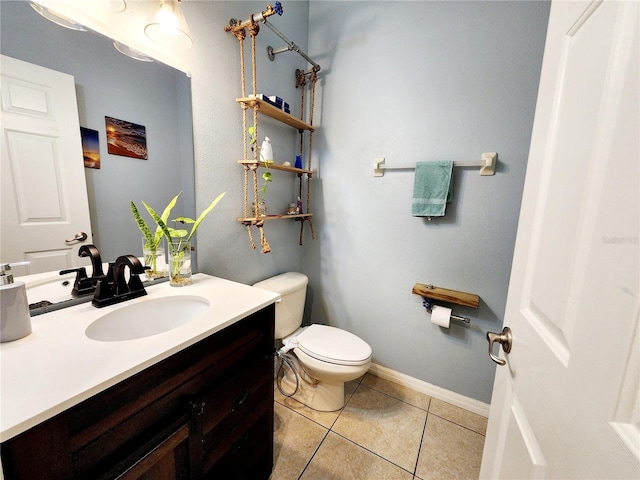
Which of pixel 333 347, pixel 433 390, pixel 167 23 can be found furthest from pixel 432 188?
pixel 167 23

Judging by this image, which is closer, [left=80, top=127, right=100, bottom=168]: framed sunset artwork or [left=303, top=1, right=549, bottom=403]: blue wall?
[left=80, top=127, right=100, bottom=168]: framed sunset artwork

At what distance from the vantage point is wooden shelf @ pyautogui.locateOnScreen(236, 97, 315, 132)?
1330 millimetres

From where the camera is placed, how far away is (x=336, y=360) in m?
1.36

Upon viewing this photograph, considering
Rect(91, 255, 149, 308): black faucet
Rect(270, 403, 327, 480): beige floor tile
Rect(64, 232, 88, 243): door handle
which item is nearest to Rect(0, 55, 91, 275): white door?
Rect(64, 232, 88, 243): door handle

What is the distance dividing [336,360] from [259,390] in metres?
0.48

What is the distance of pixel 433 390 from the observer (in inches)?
67.1

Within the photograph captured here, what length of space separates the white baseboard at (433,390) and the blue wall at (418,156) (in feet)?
0.13

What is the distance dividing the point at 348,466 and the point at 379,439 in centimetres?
24

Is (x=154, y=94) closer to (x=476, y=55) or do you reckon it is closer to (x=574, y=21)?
(x=574, y=21)

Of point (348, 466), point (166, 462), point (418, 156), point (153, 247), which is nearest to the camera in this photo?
point (166, 462)

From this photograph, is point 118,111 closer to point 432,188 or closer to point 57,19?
point 57,19

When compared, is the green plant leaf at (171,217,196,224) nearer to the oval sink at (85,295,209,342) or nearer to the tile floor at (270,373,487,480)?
the oval sink at (85,295,209,342)

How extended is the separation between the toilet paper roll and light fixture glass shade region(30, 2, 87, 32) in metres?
2.03

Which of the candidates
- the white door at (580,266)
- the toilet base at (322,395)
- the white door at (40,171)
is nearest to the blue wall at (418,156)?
the toilet base at (322,395)
